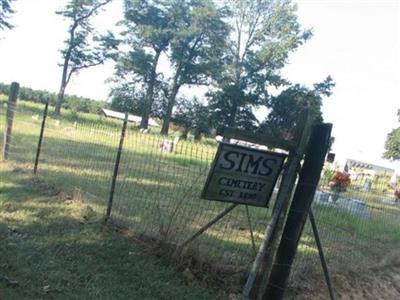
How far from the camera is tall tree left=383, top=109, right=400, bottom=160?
67.8 m

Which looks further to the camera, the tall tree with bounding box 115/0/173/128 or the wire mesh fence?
the tall tree with bounding box 115/0/173/128

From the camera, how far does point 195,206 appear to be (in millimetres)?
7281

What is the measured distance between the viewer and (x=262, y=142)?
4.32m

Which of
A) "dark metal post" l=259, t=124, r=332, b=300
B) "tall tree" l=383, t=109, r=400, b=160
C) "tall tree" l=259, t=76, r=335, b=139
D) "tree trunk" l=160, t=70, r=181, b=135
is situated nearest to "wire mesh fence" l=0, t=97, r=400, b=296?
"dark metal post" l=259, t=124, r=332, b=300

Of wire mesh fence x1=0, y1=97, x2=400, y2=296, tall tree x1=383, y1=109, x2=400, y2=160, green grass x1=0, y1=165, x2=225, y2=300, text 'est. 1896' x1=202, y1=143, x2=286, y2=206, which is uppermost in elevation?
tall tree x1=383, y1=109, x2=400, y2=160

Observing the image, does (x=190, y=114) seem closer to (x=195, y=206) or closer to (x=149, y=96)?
(x=149, y=96)

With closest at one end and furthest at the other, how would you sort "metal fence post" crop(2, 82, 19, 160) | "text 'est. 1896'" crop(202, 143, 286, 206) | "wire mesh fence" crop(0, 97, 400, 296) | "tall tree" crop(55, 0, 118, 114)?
"text 'est. 1896'" crop(202, 143, 286, 206) < "wire mesh fence" crop(0, 97, 400, 296) < "metal fence post" crop(2, 82, 19, 160) < "tall tree" crop(55, 0, 118, 114)

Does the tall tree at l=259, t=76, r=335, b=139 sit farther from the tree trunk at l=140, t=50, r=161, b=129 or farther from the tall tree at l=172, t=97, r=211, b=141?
the tree trunk at l=140, t=50, r=161, b=129

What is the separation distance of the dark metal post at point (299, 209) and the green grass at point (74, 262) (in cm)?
73

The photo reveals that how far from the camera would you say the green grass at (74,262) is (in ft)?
14.2

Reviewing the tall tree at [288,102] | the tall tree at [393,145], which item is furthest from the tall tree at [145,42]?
the tall tree at [393,145]

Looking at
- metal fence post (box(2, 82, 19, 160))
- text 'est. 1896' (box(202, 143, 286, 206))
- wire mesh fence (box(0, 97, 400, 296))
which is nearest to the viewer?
text 'est. 1896' (box(202, 143, 286, 206))

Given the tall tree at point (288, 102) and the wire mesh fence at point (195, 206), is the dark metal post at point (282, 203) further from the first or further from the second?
the tall tree at point (288, 102)

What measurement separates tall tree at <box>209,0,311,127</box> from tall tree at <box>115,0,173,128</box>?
7943mm
